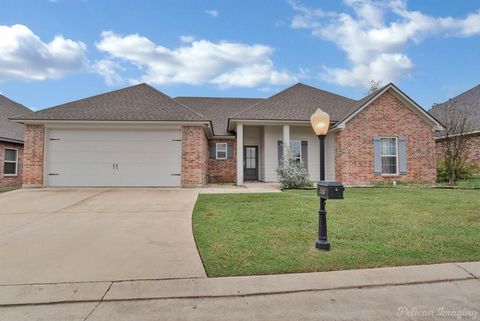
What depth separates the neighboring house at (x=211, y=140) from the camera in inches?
472

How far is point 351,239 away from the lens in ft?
16.4

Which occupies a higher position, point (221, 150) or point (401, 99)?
point (401, 99)

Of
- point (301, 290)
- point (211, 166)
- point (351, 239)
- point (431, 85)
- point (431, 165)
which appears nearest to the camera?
point (301, 290)

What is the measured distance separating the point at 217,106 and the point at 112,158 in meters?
10.0

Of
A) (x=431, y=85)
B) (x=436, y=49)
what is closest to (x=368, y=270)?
(x=436, y=49)

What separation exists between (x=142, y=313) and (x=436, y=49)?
64.0ft

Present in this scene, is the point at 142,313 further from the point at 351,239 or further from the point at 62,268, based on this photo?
the point at 351,239

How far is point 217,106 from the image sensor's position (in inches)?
807

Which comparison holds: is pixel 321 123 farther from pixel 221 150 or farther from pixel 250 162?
pixel 221 150

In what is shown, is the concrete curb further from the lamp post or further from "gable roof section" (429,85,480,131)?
"gable roof section" (429,85,480,131)

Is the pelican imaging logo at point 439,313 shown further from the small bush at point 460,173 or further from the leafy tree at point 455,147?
the small bush at point 460,173

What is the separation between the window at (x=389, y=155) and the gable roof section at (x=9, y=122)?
19068 mm

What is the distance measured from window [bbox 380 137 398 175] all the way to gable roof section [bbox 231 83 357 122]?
2.53 metres

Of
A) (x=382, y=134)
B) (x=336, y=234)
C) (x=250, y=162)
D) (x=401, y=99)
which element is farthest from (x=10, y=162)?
(x=401, y=99)
